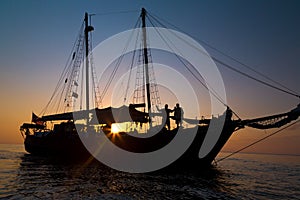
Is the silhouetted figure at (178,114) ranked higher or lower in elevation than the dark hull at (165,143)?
higher

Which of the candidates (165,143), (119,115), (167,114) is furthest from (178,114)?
(119,115)

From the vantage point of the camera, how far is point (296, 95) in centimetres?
2275

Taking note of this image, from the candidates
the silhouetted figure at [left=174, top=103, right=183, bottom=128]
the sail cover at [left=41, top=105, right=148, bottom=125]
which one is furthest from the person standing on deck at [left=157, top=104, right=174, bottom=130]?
the sail cover at [left=41, top=105, right=148, bottom=125]

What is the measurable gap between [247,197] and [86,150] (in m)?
29.2

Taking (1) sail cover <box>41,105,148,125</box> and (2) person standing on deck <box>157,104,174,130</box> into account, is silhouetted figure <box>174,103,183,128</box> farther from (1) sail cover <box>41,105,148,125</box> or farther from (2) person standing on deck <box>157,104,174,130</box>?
(1) sail cover <box>41,105,148,125</box>

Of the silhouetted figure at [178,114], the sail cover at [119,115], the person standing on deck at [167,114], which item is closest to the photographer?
the silhouetted figure at [178,114]

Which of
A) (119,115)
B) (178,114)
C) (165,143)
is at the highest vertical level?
(119,115)

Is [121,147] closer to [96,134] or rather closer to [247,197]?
[96,134]

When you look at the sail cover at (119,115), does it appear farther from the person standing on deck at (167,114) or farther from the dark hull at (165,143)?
the person standing on deck at (167,114)

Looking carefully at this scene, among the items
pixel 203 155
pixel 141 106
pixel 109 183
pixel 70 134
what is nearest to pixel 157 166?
pixel 203 155

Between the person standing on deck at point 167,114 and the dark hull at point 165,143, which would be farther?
the person standing on deck at point 167,114

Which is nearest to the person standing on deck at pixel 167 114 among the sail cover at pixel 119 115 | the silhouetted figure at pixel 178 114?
the silhouetted figure at pixel 178 114

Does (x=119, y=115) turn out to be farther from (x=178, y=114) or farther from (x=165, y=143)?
(x=178, y=114)

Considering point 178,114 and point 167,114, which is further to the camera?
point 167,114
